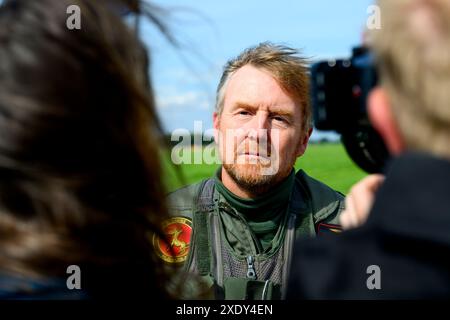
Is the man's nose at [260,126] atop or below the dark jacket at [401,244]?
atop

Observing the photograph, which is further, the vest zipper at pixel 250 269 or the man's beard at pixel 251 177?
the man's beard at pixel 251 177

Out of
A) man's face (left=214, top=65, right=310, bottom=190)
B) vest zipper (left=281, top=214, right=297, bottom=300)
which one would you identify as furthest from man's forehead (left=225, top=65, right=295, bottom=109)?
vest zipper (left=281, top=214, right=297, bottom=300)

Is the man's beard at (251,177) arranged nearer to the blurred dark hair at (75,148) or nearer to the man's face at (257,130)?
the man's face at (257,130)

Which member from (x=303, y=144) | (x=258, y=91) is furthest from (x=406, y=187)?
(x=303, y=144)

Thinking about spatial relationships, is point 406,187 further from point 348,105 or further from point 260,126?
point 260,126

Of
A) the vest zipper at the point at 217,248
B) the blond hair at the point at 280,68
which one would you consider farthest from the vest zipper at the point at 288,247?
the blond hair at the point at 280,68

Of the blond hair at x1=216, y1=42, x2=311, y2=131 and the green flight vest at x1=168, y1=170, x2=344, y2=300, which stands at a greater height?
the blond hair at x1=216, y1=42, x2=311, y2=131

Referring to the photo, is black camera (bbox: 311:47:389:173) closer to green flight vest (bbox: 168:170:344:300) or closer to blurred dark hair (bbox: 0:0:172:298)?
blurred dark hair (bbox: 0:0:172:298)

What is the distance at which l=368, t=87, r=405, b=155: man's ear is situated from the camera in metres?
1.26

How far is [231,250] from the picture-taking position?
323 cm

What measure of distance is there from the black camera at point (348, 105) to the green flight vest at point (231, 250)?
1.42m

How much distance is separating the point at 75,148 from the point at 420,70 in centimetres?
62

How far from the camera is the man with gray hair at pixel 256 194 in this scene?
3.19m
